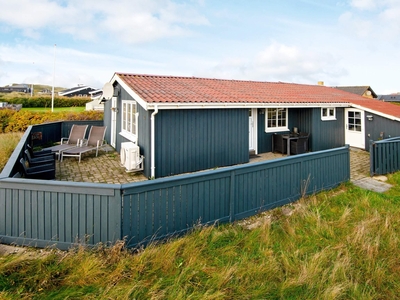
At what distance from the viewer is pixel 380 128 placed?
43.0ft

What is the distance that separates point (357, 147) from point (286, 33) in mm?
6951

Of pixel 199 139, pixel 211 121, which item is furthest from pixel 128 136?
pixel 211 121

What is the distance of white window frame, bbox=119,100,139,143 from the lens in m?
9.81

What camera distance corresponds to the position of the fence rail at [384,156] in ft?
28.7

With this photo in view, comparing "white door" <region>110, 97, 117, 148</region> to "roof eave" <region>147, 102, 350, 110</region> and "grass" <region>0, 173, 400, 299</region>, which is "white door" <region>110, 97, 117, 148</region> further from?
"grass" <region>0, 173, 400, 299</region>

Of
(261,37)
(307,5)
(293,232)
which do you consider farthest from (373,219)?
(261,37)

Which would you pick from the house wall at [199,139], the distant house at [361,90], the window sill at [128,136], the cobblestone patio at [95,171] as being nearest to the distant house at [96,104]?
the window sill at [128,136]

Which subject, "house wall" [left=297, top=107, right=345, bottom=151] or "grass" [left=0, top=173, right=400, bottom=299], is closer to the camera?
"grass" [left=0, top=173, right=400, bottom=299]

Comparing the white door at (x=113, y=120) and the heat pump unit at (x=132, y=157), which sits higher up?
the white door at (x=113, y=120)

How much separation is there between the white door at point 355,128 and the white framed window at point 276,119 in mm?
3931

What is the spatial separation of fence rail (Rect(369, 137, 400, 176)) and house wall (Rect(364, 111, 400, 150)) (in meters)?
4.04

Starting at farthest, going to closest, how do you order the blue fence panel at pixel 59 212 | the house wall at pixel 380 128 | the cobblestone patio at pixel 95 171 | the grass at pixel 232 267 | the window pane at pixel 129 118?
the house wall at pixel 380 128
the window pane at pixel 129 118
the cobblestone patio at pixel 95 171
the blue fence panel at pixel 59 212
the grass at pixel 232 267

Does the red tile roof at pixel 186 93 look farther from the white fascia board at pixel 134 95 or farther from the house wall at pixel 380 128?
the house wall at pixel 380 128

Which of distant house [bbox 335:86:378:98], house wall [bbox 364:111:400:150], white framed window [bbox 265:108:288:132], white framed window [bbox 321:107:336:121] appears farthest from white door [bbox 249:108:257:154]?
distant house [bbox 335:86:378:98]
